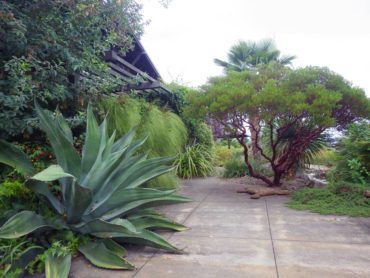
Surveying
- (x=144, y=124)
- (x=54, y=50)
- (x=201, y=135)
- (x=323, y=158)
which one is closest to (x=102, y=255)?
(x=54, y=50)

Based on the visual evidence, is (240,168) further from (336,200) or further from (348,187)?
(336,200)

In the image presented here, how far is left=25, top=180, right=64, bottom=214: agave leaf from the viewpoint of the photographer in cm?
269

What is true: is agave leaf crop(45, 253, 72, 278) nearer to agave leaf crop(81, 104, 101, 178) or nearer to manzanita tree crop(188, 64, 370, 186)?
agave leaf crop(81, 104, 101, 178)

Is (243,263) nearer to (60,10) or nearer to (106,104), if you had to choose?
(106,104)

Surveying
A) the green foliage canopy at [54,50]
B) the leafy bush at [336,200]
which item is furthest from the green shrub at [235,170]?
the green foliage canopy at [54,50]

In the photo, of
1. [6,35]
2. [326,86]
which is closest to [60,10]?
[6,35]

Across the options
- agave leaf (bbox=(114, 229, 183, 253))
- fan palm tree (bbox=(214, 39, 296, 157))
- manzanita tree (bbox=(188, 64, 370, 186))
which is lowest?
agave leaf (bbox=(114, 229, 183, 253))

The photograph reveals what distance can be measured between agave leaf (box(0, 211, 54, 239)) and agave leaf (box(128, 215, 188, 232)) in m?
0.85

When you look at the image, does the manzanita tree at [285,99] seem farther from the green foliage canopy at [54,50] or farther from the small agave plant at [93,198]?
the small agave plant at [93,198]

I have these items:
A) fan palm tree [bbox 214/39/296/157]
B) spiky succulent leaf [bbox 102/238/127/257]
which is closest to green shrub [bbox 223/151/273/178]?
spiky succulent leaf [bbox 102/238/127/257]

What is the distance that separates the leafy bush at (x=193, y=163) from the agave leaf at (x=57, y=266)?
5.94m

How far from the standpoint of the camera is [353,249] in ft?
9.28

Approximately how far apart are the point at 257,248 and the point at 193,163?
5.65m

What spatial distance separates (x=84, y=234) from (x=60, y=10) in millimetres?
2802
